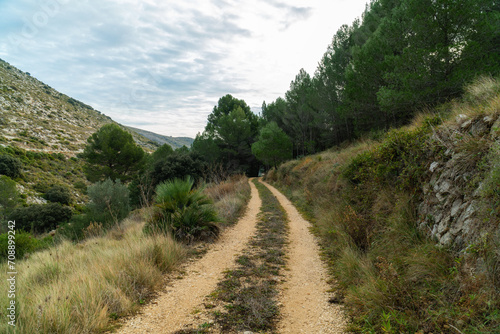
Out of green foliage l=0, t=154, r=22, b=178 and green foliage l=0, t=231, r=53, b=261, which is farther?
green foliage l=0, t=154, r=22, b=178

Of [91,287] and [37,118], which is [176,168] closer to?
[91,287]

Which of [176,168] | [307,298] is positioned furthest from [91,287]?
[176,168]

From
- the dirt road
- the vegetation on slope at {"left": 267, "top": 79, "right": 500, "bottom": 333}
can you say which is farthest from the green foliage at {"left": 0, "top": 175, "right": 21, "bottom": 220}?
the vegetation on slope at {"left": 267, "top": 79, "right": 500, "bottom": 333}

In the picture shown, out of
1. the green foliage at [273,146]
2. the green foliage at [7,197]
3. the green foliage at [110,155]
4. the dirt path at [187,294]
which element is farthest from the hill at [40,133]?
the dirt path at [187,294]

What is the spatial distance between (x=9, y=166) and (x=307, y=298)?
48.0m

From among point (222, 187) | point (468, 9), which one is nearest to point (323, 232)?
point (222, 187)

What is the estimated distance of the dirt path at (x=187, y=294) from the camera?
9.76 ft

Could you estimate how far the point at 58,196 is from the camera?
33.4 meters

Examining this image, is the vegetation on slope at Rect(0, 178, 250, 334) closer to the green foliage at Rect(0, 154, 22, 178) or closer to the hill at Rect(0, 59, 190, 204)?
the hill at Rect(0, 59, 190, 204)

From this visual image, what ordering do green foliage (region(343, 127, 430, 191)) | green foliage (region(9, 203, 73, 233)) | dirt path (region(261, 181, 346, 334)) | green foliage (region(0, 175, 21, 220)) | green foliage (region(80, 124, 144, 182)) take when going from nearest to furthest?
dirt path (region(261, 181, 346, 334)) < green foliage (region(343, 127, 430, 191)) < green foliage (region(9, 203, 73, 233)) < green foliage (region(0, 175, 21, 220)) < green foliage (region(80, 124, 144, 182))

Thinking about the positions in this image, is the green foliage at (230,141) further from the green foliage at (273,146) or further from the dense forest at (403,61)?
the dense forest at (403,61)

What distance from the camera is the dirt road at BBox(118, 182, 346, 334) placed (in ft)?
9.68

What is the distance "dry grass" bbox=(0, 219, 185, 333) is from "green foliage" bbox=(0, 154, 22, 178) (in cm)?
4129

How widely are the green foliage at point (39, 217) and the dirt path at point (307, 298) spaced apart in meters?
24.7
